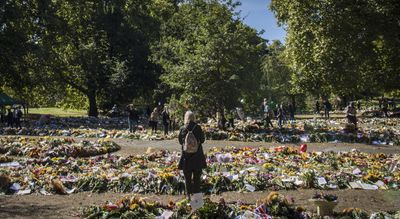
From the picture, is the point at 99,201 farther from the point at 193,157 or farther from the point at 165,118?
the point at 165,118

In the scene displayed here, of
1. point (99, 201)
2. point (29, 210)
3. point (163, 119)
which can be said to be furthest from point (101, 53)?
point (29, 210)

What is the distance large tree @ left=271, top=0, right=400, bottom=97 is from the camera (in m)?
24.4

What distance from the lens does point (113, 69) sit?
53.4 metres

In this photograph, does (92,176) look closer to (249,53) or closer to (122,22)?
(249,53)

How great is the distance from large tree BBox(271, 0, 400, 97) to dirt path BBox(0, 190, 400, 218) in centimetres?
1351

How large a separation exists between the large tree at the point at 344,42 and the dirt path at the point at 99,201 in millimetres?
13510

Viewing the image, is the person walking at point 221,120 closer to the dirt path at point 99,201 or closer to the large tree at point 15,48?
the dirt path at point 99,201

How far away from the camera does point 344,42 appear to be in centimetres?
2483

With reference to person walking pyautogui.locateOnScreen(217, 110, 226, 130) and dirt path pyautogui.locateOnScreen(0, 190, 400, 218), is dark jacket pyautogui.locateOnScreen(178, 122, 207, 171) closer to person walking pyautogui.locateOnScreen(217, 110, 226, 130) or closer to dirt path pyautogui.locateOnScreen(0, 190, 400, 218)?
dirt path pyautogui.locateOnScreen(0, 190, 400, 218)

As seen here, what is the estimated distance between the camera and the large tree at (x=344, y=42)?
2436 centimetres

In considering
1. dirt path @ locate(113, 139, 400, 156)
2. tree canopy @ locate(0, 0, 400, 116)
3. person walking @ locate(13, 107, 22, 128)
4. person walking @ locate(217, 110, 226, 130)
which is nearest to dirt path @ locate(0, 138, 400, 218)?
dirt path @ locate(113, 139, 400, 156)

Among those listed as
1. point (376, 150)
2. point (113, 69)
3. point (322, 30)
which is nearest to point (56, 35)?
point (113, 69)

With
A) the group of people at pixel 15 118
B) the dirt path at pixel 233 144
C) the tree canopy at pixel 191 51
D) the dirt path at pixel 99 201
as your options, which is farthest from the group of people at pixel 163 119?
the dirt path at pixel 99 201

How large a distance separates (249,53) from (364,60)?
25.3 ft
